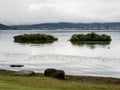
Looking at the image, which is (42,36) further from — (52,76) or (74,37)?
(52,76)

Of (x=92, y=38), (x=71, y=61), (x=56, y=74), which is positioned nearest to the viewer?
(x=56, y=74)

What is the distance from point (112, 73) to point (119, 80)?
880 centimetres

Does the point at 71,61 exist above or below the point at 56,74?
below

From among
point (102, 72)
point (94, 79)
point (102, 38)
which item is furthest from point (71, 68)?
point (102, 38)

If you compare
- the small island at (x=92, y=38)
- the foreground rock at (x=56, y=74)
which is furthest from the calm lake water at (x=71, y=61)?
the small island at (x=92, y=38)

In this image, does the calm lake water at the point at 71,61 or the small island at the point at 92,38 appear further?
the small island at the point at 92,38

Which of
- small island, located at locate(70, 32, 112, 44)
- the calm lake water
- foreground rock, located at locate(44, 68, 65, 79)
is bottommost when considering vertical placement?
small island, located at locate(70, 32, 112, 44)

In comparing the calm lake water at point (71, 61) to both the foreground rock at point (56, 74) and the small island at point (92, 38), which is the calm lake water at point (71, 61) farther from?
the small island at point (92, 38)

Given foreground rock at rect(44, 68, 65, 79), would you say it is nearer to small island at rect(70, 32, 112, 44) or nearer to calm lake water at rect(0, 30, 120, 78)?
calm lake water at rect(0, 30, 120, 78)

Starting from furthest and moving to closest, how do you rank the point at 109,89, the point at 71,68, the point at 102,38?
the point at 102,38, the point at 71,68, the point at 109,89

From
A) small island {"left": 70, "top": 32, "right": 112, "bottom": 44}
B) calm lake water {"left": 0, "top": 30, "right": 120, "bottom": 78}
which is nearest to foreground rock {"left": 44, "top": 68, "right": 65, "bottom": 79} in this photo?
calm lake water {"left": 0, "top": 30, "right": 120, "bottom": 78}

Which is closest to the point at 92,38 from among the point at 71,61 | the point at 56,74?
the point at 71,61

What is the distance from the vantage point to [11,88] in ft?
87.1

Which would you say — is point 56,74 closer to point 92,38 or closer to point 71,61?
point 71,61
